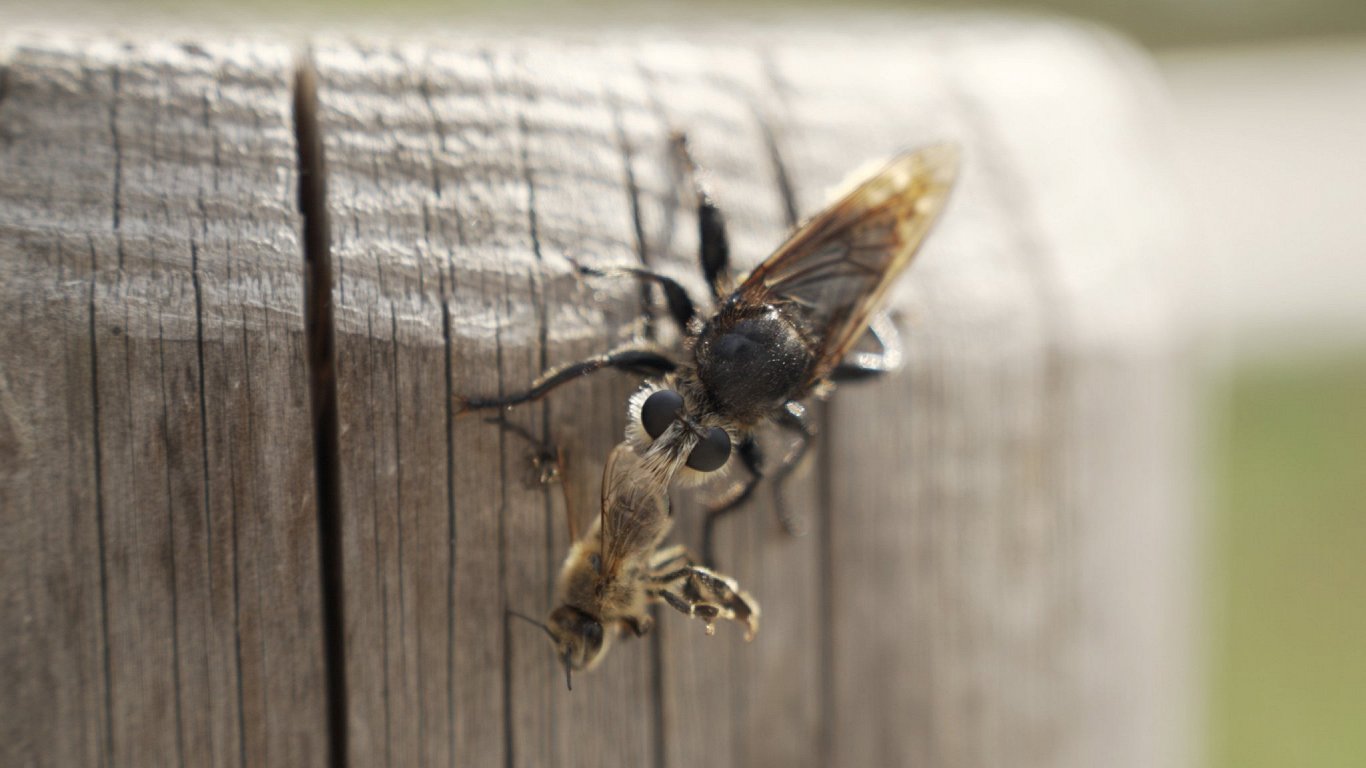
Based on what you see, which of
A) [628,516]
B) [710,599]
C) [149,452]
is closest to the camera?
[149,452]

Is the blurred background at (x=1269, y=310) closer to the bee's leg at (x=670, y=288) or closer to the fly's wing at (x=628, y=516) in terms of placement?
the bee's leg at (x=670, y=288)

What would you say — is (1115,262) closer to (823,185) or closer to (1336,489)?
(823,185)

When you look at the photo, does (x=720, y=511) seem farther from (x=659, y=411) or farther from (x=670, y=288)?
(x=670, y=288)

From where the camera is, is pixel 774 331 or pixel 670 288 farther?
pixel 774 331

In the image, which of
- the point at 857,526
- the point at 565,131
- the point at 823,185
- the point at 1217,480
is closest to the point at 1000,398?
the point at 857,526

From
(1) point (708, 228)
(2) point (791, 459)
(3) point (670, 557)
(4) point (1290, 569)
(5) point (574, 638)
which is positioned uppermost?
(1) point (708, 228)

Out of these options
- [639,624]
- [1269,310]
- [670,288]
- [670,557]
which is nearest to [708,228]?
[670,288]

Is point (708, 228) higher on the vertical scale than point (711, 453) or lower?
higher

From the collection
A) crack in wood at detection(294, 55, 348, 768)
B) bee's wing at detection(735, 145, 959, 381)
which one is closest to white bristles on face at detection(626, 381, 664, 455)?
bee's wing at detection(735, 145, 959, 381)
